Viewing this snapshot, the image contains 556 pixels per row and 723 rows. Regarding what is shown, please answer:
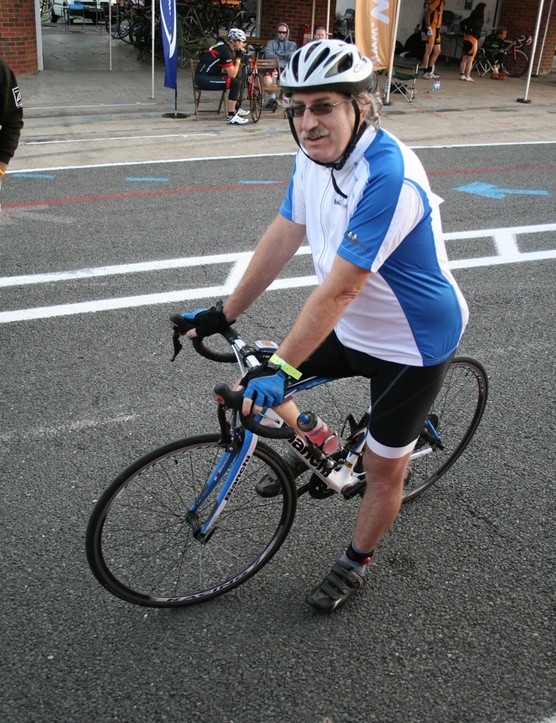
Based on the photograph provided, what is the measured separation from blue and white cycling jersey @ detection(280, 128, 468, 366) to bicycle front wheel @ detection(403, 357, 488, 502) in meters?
0.88

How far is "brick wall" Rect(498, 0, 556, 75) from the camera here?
21.0 m

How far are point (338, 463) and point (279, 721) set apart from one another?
1.04 meters

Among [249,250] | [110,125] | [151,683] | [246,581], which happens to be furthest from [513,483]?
[110,125]

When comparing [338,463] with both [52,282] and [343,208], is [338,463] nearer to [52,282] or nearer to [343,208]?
[343,208]

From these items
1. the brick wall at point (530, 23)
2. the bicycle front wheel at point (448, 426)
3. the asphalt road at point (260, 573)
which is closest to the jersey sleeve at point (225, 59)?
the asphalt road at point (260, 573)

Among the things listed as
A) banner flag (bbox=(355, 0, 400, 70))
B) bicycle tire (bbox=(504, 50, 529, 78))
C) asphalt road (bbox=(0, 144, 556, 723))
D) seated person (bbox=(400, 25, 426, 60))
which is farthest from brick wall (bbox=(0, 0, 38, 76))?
bicycle tire (bbox=(504, 50, 529, 78))

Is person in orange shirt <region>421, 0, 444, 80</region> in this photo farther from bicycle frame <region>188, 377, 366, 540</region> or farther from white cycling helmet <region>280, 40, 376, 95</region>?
white cycling helmet <region>280, 40, 376, 95</region>

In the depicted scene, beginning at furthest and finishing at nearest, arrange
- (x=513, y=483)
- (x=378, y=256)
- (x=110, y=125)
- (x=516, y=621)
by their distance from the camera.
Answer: (x=110, y=125), (x=513, y=483), (x=516, y=621), (x=378, y=256)

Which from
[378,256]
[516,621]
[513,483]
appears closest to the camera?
[378,256]

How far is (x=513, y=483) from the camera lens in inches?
150

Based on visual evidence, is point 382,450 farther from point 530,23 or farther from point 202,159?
point 530,23

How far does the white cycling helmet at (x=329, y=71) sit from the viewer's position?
2332 mm

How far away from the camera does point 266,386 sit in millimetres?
2396

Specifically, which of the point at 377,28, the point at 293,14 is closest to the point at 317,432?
the point at 377,28
